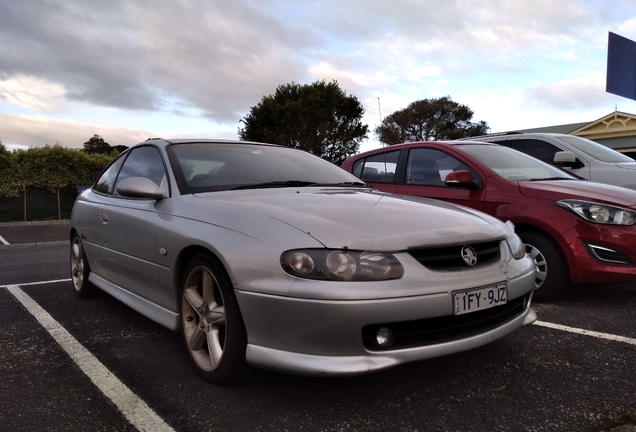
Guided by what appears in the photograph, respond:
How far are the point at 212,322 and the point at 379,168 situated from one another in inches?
142

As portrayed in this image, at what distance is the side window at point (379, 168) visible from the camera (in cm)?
548

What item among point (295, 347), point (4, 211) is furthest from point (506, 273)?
point (4, 211)

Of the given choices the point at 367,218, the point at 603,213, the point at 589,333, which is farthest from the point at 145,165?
the point at 603,213

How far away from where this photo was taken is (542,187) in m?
4.13

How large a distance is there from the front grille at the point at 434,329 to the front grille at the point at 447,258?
0.22m

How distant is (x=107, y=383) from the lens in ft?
8.41

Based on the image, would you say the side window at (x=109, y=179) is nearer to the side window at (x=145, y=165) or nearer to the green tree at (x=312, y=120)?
the side window at (x=145, y=165)

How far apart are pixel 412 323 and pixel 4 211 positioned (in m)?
15.1

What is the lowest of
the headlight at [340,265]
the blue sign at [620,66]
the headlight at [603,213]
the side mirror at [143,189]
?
the headlight at [340,265]

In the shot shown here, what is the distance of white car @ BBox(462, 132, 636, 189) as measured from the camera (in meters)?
5.48

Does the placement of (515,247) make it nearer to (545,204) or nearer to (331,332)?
(331,332)

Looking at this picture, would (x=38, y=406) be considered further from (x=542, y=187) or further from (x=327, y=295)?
(x=542, y=187)

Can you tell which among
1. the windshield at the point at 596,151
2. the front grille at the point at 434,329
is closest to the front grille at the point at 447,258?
the front grille at the point at 434,329

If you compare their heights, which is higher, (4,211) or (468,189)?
(468,189)
